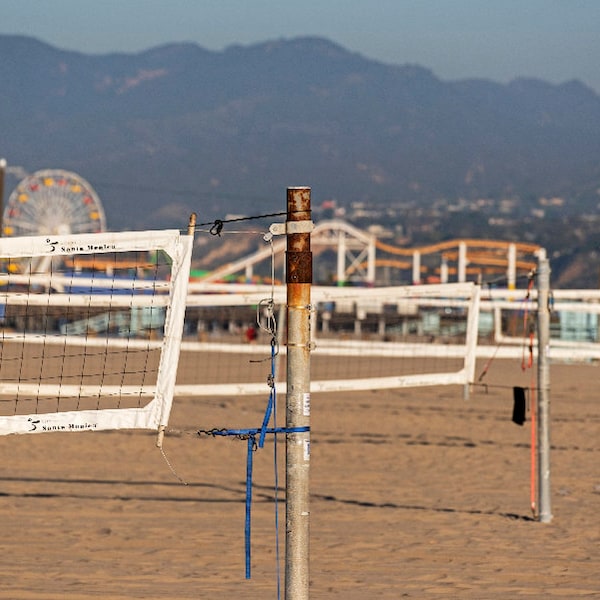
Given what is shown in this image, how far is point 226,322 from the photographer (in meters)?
49.6

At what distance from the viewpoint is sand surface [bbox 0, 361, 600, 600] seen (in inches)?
323

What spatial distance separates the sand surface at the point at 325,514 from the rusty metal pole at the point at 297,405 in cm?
100

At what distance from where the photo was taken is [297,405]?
19.9 feet

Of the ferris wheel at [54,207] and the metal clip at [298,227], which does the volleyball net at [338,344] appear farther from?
the ferris wheel at [54,207]

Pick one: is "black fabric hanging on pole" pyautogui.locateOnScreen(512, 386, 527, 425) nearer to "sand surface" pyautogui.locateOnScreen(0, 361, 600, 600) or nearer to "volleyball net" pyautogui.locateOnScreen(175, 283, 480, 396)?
"sand surface" pyautogui.locateOnScreen(0, 361, 600, 600)

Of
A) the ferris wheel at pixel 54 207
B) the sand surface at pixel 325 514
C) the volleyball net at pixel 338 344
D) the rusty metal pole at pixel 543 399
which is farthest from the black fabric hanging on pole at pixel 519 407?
the ferris wheel at pixel 54 207

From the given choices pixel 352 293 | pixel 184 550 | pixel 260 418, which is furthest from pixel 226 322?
pixel 184 550

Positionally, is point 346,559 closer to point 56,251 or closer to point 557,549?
point 557,549

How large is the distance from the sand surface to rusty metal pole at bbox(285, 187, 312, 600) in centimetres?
100

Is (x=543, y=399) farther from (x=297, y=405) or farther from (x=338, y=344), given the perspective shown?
(x=338, y=344)

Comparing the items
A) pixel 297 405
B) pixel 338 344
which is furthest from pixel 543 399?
pixel 338 344

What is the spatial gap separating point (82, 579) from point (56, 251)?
2.30 meters

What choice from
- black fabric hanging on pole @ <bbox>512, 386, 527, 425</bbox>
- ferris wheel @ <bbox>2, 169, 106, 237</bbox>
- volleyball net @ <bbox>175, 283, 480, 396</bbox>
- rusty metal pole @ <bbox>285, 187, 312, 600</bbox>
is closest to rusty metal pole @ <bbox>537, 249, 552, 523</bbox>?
black fabric hanging on pole @ <bbox>512, 386, 527, 425</bbox>

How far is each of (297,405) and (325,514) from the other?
185 inches
